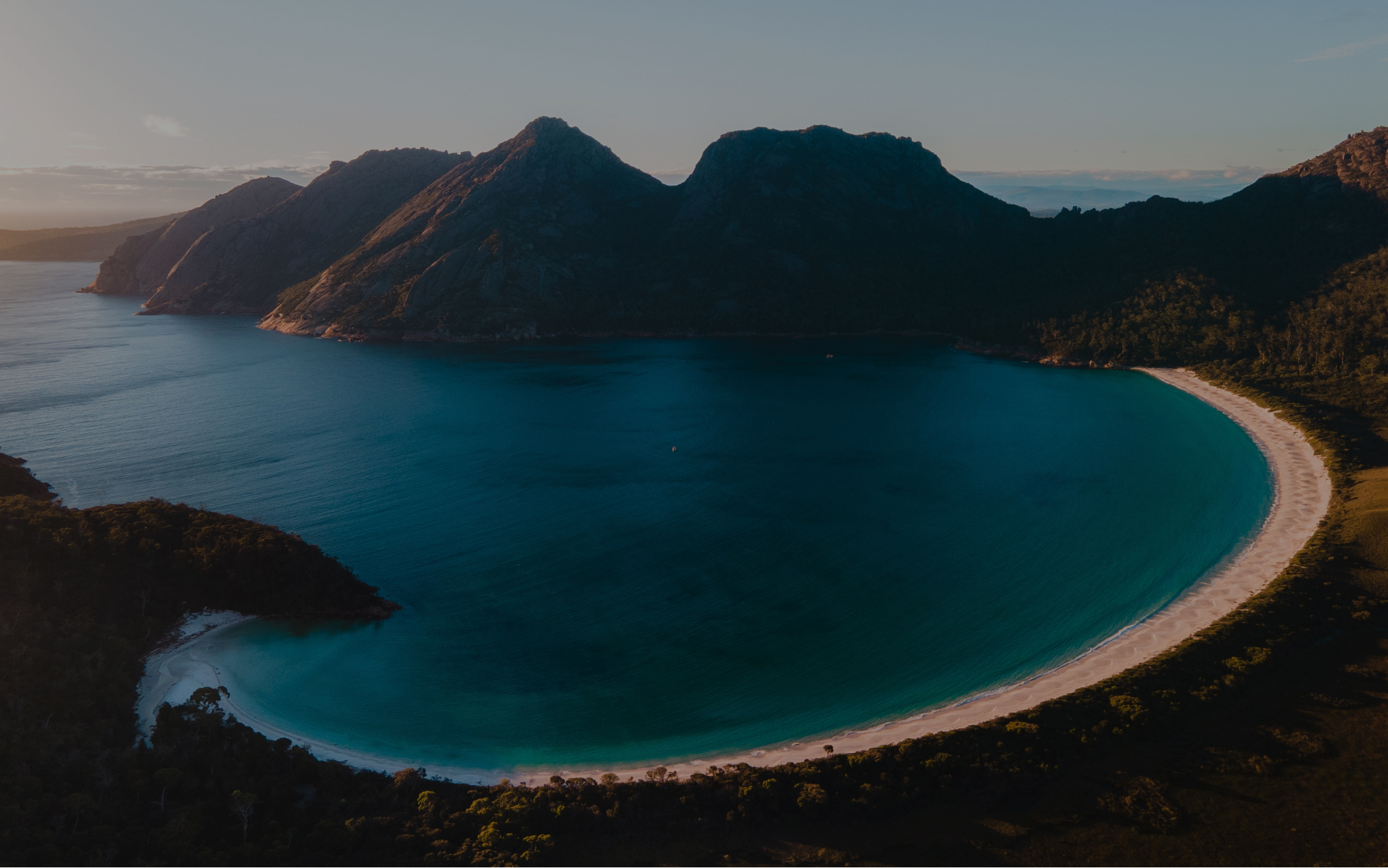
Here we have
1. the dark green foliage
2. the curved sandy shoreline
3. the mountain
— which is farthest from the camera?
the mountain

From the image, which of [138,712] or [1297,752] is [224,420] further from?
[1297,752]

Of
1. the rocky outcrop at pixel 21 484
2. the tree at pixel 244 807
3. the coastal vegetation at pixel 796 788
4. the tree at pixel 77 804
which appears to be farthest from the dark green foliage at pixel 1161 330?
the rocky outcrop at pixel 21 484

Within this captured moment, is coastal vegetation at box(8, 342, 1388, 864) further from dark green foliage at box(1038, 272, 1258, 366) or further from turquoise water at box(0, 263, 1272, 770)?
dark green foliage at box(1038, 272, 1258, 366)

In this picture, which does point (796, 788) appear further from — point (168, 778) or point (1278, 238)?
point (1278, 238)

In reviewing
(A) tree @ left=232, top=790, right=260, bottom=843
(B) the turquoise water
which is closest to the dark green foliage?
(B) the turquoise water

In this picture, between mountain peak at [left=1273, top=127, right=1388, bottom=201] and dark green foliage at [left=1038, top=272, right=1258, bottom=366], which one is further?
mountain peak at [left=1273, top=127, right=1388, bottom=201]

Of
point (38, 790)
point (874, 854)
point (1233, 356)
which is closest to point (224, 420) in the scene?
point (38, 790)
